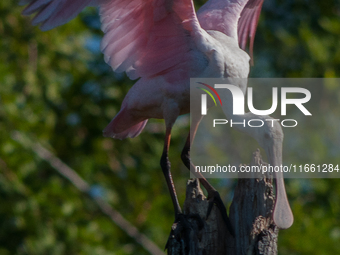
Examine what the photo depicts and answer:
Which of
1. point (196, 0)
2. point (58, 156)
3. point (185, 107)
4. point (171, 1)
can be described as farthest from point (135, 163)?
point (171, 1)

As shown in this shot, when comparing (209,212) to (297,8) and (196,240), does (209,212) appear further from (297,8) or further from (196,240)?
(297,8)

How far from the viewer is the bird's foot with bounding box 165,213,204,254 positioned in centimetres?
276

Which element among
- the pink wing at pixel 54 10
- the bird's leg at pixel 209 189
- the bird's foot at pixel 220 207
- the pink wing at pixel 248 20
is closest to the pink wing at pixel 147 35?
the pink wing at pixel 54 10

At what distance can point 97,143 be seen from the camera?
18.6 ft

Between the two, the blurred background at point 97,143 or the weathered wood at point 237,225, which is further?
the blurred background at point 97,143

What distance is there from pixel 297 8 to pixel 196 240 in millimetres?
4384

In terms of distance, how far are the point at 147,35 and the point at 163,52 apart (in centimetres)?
15

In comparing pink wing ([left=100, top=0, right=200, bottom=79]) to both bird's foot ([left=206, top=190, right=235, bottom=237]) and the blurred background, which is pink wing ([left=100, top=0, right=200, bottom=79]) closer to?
bird's foot ([left=206, top=190, right=235, bottom=237])

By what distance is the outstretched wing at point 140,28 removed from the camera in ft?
10.5

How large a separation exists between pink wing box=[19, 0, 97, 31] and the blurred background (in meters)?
1.94

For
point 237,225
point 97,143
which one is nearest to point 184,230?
point 237,225

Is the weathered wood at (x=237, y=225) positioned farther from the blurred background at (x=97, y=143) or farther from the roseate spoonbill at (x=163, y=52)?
the blurred background at (x=97, y=143)

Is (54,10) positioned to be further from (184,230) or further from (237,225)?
(237,225)

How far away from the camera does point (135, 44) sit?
3432mm
